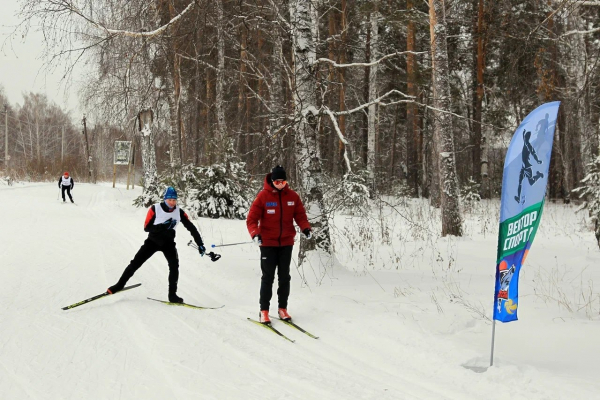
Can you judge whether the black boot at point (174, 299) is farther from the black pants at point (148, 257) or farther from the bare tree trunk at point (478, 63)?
the bare tree trunk at point (478, 63)

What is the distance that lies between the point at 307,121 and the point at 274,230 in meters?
2.38

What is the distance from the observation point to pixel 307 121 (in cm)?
763

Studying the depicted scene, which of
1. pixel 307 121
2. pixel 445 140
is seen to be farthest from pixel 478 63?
pixel 307 121

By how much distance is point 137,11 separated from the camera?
731cm

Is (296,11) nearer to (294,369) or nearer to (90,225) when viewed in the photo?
(294,369)

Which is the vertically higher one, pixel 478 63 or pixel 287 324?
pixel 478 63

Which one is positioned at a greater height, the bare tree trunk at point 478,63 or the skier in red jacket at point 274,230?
the bare tree trunk at point 478,63

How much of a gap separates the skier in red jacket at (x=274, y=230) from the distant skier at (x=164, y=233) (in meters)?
1.36

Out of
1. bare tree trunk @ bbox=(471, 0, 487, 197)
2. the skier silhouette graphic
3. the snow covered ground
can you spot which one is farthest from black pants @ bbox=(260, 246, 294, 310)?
bare tree trunk @ bbox=(471, 0, 487, 197)

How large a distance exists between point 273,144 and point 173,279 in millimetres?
2617

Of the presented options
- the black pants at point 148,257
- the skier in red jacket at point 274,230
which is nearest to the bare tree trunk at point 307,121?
the skier in red jacket at point 274,230

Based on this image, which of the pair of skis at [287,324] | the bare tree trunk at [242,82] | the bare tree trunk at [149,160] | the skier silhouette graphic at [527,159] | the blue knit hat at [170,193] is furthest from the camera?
the bare tree trunk at [149,160]

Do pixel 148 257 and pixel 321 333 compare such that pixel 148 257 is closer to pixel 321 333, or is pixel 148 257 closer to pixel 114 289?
pixel 114 289

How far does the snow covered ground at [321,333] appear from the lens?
400 centimetres
